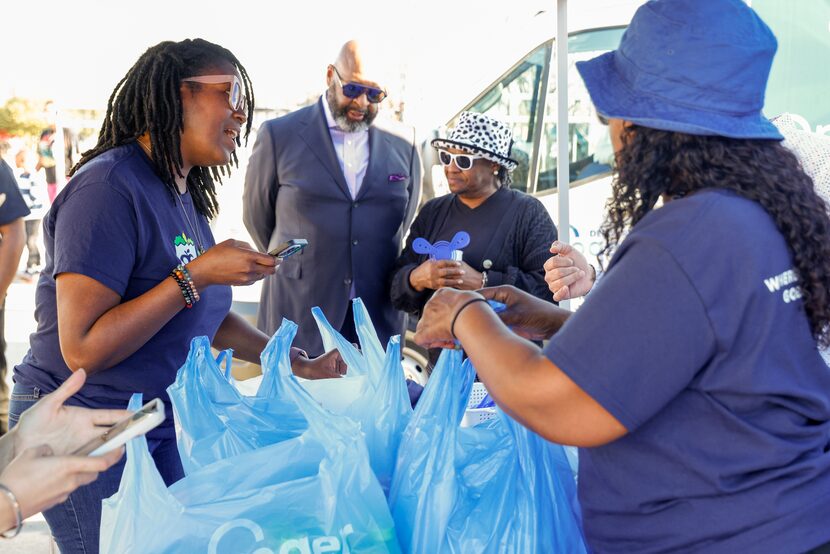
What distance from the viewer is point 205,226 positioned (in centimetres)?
209

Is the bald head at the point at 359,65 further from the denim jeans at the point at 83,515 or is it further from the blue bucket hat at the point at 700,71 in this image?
the blue bucket hat at the point at 700,71

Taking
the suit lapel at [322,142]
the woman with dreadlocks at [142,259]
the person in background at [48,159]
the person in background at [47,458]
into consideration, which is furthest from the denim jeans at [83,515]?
the person in background at [48,159]

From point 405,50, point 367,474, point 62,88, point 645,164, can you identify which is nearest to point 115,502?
point 367,474

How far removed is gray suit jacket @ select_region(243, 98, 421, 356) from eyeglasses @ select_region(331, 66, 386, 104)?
6.8 inches

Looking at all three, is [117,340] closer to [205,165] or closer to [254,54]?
[205,165]

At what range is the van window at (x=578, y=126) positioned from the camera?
183 inches

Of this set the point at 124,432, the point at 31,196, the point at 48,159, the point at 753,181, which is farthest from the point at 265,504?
the point at 48,159

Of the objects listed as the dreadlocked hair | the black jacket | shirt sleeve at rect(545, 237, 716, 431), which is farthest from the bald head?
shirt sleeve at rect(545, 237, 716, 431)

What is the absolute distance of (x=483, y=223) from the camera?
10.8 feet

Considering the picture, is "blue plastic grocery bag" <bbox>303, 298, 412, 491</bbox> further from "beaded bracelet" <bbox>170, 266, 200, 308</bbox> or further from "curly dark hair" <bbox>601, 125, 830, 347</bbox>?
"curly dark hair" <bbox>601, 125, 830, 347</bbox>

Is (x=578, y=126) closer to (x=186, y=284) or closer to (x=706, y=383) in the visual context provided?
(x=186, y=284)

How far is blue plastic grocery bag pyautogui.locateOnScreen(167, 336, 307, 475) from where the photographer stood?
147cm

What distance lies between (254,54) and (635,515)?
10717mm

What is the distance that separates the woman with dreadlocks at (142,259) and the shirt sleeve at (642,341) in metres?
0.95
